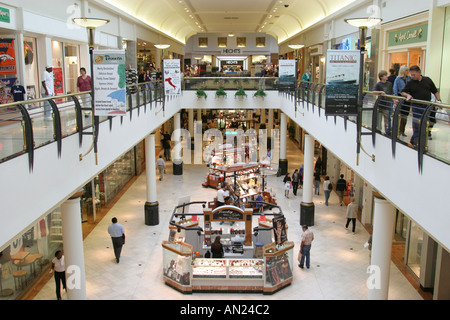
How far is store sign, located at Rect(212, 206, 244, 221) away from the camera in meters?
14.9

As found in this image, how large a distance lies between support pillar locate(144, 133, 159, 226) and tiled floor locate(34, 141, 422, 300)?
1.12ft

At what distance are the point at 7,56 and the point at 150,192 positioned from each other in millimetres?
7963

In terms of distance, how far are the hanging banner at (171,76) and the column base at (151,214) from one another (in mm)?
4577

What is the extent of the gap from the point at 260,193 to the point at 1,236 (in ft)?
52.6

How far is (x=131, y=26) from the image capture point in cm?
2369

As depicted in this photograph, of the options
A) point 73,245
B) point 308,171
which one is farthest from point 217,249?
point 308,171

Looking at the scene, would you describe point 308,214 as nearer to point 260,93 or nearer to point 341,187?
point 341,187

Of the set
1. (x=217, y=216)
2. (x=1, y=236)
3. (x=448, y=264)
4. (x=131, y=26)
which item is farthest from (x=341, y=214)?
(x=1, y=236)

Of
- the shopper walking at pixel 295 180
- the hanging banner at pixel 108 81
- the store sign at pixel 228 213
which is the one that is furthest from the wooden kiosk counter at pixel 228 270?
the shopper walking at pixel 295 180

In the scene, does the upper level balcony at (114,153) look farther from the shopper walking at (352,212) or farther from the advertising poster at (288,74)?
the advertising poster at (288,74)

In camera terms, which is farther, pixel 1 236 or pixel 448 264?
pixel 448 264

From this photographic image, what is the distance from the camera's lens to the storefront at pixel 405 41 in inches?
496

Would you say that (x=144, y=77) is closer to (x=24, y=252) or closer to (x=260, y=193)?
(x=260, y=193)

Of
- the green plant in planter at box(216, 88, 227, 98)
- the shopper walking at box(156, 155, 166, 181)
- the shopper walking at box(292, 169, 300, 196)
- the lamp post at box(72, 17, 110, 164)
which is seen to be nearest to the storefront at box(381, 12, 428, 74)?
the shopper walking at box(292, 169, 300, 196)
